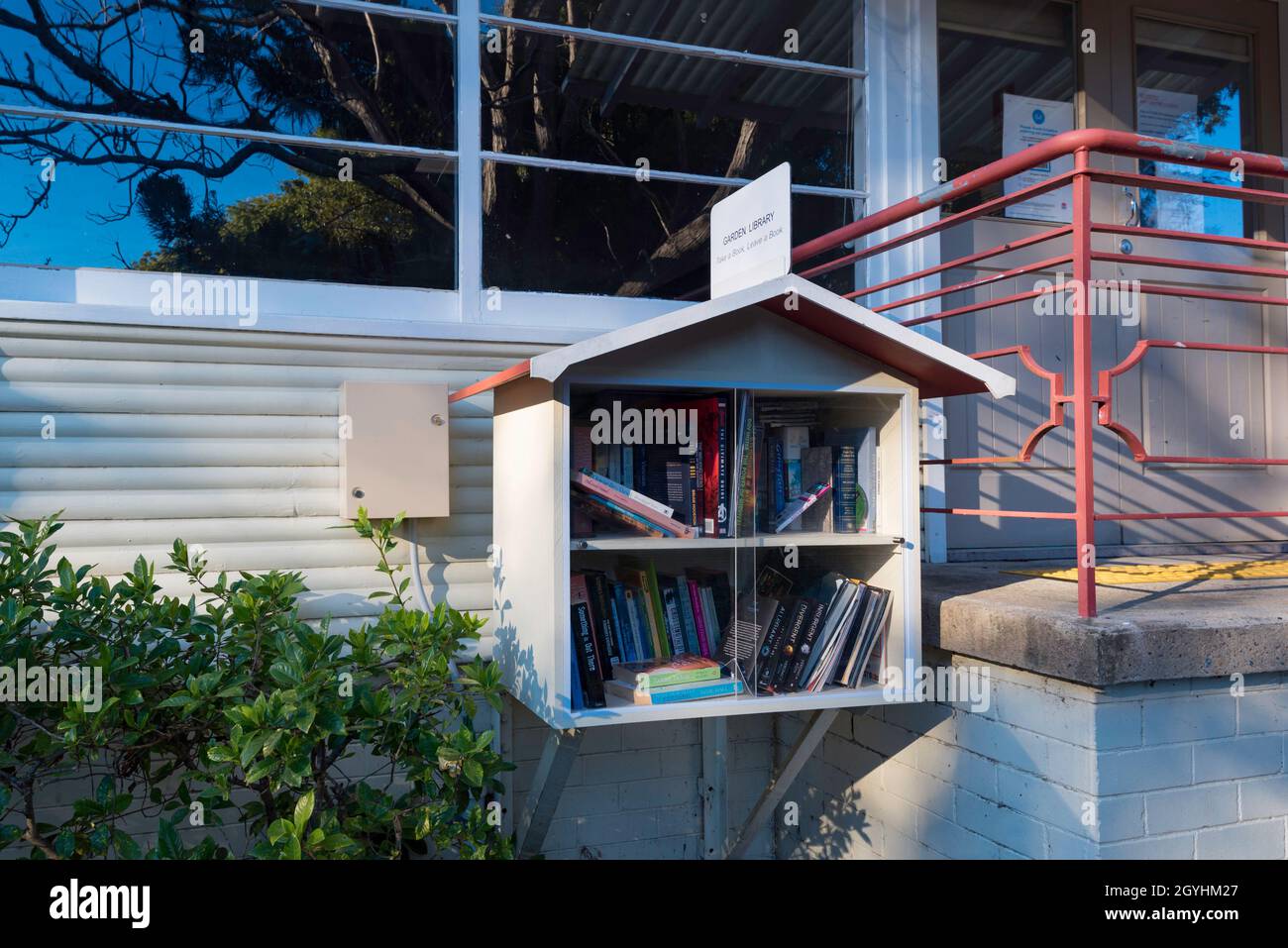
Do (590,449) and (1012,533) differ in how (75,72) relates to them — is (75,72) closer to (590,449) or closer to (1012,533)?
(590,449)

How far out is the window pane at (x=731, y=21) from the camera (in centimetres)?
352

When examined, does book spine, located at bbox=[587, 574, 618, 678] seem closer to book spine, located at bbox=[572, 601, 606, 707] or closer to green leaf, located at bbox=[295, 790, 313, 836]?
book spine, located at bbox=[572, 601, 606, 707]

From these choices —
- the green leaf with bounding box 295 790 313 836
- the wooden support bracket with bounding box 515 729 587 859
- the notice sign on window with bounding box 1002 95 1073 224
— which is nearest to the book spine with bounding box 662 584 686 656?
the wooden support bracket with bounding box 515 729 587 859

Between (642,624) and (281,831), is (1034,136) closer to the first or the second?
(642,624)

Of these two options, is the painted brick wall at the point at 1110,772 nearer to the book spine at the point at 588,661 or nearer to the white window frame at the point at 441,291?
the book spine at the point at 588,661

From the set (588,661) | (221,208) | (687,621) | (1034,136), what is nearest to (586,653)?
(588,661)

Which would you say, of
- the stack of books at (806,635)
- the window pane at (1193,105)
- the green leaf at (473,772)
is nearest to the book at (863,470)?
the stack of books at (806,635)

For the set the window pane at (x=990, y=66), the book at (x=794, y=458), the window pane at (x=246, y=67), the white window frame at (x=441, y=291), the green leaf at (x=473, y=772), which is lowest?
the green leaf at (x=473, y=772)

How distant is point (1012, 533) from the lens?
153 inches

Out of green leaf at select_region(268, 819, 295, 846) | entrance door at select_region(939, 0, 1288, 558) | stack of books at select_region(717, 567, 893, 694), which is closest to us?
green leaf at select_region(268, 819, 295, 846)

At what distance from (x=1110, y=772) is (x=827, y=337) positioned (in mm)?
1256

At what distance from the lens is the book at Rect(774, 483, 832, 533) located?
8.94 ft

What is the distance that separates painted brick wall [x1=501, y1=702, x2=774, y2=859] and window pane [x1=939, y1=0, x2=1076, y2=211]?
7.85 ft
